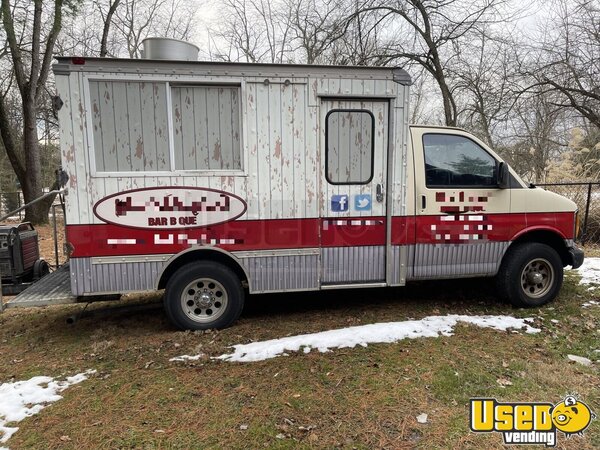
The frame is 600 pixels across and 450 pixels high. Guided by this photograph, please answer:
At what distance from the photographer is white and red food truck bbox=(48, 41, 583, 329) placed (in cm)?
410

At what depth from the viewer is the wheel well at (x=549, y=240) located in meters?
5.13

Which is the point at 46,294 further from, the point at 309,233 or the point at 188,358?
the point at 309,233

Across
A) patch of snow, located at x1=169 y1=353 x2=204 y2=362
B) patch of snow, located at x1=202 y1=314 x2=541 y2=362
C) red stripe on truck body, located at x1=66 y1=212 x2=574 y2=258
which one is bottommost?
patch of snow, located at x1=169 y1=353 x2=204 y2=362

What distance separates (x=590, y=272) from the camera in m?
6.61

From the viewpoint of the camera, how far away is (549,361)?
12.3 feet

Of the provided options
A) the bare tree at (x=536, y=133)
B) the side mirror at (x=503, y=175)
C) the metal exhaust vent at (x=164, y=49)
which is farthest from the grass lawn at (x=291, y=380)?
the bare tree at (x=536, y=133)

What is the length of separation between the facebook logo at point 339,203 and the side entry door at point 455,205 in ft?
2.79

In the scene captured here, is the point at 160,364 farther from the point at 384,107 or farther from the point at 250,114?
the point at 384,107

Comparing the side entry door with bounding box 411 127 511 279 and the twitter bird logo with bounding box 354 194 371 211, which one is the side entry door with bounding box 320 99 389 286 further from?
the side entry door with bounding box 411 127 511 279

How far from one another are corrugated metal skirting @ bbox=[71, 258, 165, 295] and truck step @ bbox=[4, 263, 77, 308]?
0.61 feet

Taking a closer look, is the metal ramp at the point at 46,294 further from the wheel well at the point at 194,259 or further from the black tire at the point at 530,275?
the black tire at the point at 530,275

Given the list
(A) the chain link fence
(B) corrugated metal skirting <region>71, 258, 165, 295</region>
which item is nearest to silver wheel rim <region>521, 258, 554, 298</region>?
Result: (B) corrugated metal skirting <region>71, 258, 165, 295</region>

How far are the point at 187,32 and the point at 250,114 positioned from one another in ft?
71.8

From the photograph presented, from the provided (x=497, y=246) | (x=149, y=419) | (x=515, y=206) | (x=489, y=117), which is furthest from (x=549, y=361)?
(x=489, y=117)
